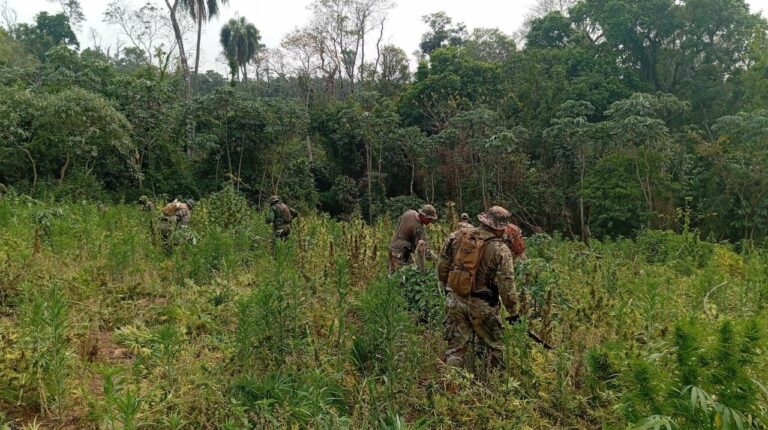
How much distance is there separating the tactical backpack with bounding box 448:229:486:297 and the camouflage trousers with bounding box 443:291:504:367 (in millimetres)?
120

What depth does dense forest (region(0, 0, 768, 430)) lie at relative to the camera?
3670 mm

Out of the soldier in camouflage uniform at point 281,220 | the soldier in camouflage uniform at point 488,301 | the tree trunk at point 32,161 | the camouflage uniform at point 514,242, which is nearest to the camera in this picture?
the soldier in camouflage uniform at point 488,301

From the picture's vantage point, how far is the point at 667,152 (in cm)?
1638

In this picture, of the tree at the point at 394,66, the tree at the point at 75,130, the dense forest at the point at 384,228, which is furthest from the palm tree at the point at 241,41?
the tree at the point at 75,130

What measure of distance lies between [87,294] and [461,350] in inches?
162

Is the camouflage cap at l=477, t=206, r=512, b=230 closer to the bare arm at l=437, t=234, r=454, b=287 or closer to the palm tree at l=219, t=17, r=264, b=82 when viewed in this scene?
the bare arm at l=437, t=234, r=454, b=287

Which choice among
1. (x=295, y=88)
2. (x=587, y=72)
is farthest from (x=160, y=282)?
(x=295, y=88)

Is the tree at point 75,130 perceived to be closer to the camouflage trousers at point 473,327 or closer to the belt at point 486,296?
the camouflage trousers at point 473,327

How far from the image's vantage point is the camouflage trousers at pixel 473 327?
4.38 m

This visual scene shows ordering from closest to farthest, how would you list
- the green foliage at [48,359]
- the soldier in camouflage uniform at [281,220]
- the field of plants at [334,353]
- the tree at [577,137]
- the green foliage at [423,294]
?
the field of plants at [334,353] < the green foliage at [48,359] < the green foliage at [423,294] < the soldier in camouflage uniform at [281,220] < the tree at [577,137]

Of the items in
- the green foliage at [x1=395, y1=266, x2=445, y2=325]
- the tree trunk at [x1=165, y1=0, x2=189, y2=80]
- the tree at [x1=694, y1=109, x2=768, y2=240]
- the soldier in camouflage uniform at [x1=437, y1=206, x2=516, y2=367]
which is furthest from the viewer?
the tree trunk at [x1=165, y1=0, x2=189, y2=80]

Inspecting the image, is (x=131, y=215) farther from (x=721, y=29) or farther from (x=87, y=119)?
(x=721, y=29)

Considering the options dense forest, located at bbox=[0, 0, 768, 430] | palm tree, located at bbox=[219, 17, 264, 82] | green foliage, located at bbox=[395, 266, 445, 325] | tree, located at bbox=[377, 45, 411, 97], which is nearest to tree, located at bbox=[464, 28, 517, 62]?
dense forest, located at bbox=[0, 0, 768, 430]

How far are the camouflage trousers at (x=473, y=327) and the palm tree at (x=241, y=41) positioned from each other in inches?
1237
